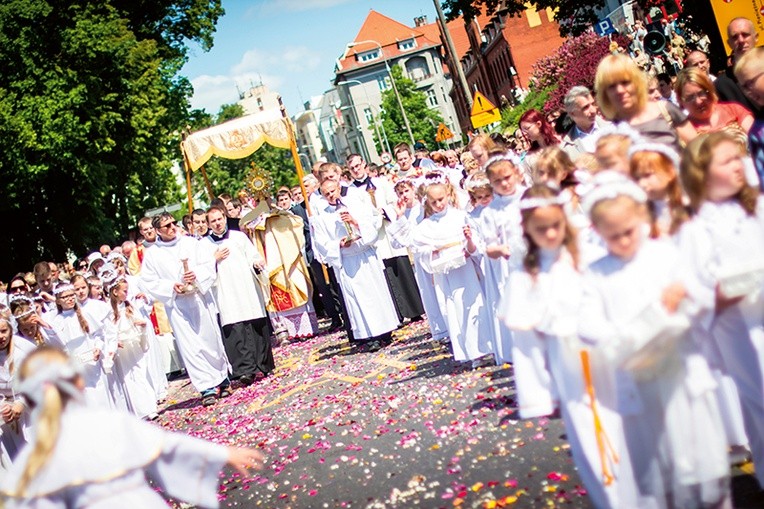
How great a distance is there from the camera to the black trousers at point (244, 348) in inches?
543

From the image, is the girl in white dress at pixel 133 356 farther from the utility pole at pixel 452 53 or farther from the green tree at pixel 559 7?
the green tree at pixel 559 7

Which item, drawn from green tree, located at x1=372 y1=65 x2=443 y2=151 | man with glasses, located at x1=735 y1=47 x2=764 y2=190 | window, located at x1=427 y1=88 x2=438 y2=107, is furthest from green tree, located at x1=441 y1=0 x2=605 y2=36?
window, located at x1=427 y1=88 x2=438 y2=107

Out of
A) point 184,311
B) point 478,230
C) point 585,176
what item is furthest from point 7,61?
point 585,176

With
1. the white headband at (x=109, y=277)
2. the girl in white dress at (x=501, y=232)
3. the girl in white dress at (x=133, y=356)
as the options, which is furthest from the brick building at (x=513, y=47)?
the girl in white dress at (x=501, y=232)

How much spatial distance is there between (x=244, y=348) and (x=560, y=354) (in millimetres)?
9383

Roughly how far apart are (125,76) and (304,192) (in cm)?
2135

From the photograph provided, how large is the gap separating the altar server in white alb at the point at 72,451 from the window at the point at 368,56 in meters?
124

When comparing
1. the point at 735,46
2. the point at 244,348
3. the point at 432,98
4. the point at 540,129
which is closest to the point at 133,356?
the point at 244,348

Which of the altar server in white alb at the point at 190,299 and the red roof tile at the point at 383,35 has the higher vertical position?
the red roof tile at the point at 383,35

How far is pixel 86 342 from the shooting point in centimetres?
1262

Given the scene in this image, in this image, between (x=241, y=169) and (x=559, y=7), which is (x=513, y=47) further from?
(x=241, y=169)

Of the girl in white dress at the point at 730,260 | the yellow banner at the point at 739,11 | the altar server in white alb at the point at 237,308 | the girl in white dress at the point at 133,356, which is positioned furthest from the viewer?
the yellow banner at the point at 739,11

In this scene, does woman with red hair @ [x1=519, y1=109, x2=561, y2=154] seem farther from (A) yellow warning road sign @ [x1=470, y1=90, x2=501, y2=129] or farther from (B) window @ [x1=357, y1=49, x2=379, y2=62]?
(B) window @ [x1=357, y1=49, x2=379, y2=62]

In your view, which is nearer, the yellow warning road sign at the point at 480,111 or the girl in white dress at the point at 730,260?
the girl in white dress at the point at 730,260
